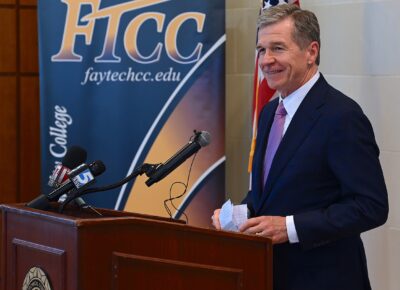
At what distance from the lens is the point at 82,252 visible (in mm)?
1893

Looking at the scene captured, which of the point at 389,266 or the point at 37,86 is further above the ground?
the point at 37,86

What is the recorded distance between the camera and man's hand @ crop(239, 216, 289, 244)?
2.16 m

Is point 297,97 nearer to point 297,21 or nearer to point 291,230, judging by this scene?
point 297,21

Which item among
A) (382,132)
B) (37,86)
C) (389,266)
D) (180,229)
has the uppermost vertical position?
(37,86)

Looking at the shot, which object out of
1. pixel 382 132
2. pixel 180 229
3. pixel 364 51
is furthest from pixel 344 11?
pixel 180 229

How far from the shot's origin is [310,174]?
2.25 m

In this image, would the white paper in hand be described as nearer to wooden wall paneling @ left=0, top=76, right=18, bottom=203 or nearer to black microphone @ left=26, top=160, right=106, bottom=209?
black microphone @ left=26, top=160, right=106, bottom=209

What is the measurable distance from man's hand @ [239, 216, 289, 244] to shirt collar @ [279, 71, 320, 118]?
13.4 inches

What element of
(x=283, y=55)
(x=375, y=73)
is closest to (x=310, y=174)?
(x=283, y=55)

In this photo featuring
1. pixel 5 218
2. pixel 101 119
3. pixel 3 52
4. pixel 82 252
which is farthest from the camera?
pixel 3 52

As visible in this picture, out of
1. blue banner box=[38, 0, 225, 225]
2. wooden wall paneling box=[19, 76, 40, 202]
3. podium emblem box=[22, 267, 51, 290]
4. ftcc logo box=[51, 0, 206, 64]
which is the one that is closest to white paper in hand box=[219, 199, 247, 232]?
podium emblem box=[22, 267, 51, 290]

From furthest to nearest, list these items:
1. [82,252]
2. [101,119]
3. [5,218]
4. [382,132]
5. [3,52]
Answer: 1. [3,52]
2. [101,119]
3. [382,132]
4. [5,218]
5. [82,252]

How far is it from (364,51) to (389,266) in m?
0.96

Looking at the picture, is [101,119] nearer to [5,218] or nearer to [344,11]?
[344,11]
